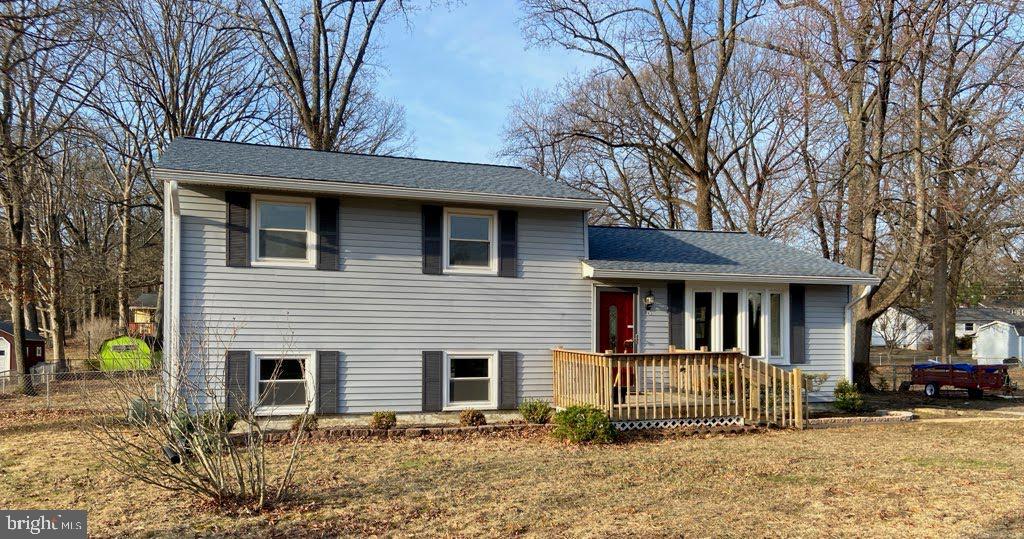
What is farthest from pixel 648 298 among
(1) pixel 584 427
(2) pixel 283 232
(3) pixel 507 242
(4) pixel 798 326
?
(2) pixel 283 232

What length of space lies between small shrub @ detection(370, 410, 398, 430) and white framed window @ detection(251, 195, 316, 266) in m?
2.73

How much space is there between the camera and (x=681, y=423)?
1130cm

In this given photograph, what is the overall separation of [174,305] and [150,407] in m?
4.65

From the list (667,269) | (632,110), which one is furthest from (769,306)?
(632,110)

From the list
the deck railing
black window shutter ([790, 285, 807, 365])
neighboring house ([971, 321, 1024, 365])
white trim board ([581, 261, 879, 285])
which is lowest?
neighboring house ([971, 321, 1024, 365])

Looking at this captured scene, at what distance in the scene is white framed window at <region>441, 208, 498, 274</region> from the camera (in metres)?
12.2

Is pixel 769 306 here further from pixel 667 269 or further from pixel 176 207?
pixel 176 207

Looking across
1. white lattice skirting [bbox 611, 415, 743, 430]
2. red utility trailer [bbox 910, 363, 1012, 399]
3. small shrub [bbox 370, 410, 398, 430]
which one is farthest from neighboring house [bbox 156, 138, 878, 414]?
red utility trailer [bbox 910, 363, 1012, 399]

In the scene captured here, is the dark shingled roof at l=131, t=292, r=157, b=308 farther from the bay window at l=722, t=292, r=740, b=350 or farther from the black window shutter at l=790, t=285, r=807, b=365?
the black window shutter at l=790, t=285, r=807, b=365

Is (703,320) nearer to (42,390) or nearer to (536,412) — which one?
(536,412)

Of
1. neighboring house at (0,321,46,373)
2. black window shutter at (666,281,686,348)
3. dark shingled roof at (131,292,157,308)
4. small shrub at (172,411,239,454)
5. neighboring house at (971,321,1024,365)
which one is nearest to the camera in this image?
small shrub at (172,411,239,454)

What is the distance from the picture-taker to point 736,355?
37.3 ft

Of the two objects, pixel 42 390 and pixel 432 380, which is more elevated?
pixel 432 380

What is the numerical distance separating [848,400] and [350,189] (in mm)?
9948
